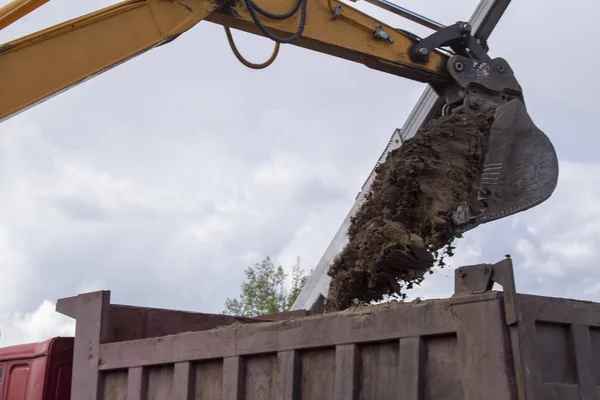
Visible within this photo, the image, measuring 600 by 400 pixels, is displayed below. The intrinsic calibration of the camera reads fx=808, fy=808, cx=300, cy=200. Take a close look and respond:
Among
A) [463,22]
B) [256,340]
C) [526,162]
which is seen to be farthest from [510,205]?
[256,340]

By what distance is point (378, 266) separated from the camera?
5055 mm

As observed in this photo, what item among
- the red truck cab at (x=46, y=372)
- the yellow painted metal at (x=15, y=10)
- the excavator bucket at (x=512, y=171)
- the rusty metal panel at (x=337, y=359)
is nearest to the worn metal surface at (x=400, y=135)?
the excavator bucket at (x=512, y=171)

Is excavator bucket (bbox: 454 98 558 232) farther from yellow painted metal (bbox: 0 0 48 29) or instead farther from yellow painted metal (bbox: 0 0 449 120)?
yellow painted metal (bbox: 0 0 48 29)

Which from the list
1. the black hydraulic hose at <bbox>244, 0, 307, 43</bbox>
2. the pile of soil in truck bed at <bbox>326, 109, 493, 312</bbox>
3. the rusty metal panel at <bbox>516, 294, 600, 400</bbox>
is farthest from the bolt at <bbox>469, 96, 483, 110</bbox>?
the rusty metal panel at <bbox>516, 294, 600, 400</bbox>

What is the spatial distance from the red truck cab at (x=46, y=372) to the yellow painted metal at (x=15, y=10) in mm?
1766

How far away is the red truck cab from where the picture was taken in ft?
14.7

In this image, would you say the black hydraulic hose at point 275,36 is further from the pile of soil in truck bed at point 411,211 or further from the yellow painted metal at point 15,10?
the yellow painted metal at point 15,10

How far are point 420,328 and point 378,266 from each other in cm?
233

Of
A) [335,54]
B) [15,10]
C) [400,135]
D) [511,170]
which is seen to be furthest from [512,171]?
[15,10]

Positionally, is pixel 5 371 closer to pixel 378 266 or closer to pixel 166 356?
pixel 166 356

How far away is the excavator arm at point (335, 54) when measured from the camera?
175 inches

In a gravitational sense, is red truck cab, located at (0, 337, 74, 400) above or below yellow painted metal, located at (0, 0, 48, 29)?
below

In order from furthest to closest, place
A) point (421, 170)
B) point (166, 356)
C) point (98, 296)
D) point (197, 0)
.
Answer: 1. point (421, 170)
2. point (197, 0)
3. point (98, 296)
4. point (166, 356)

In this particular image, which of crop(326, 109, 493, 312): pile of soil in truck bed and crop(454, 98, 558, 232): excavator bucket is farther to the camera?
crop(454, 98, 558, 232): excavator bucket
